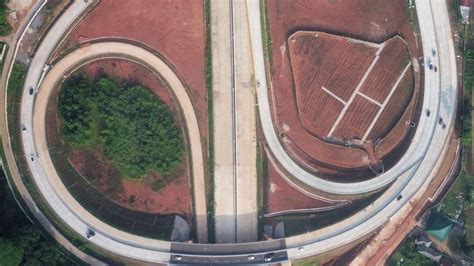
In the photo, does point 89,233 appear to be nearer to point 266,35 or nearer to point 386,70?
point 266,35

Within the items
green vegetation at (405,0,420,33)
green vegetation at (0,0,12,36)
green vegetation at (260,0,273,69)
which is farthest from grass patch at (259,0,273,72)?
green vegetation at (0,0,12,36)

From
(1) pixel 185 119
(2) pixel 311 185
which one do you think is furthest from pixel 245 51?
(2) pixel 311 185

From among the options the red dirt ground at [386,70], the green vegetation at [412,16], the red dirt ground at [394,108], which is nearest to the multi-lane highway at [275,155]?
the green vegetation at [412,16]

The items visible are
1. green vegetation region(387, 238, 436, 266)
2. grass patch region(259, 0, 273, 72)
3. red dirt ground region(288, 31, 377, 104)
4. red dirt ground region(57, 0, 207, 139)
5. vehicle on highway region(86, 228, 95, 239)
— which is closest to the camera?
vehicle on highway region(86, 228, 95, 239)

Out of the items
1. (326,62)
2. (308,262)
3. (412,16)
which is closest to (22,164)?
(308,262)

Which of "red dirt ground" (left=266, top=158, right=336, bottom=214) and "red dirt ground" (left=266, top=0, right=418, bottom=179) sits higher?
"red dirt ground" (left=266, top=0, right=418, bottom=179)

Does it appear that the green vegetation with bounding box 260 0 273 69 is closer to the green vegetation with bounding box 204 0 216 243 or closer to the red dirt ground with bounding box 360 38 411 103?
the green vegetation with bounding box 204 0 216 243

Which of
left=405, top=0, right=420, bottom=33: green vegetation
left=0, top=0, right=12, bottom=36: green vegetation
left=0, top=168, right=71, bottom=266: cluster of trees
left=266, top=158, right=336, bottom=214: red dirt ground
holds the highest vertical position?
left=405, top=0, right=420, bottom=33: green vegetation

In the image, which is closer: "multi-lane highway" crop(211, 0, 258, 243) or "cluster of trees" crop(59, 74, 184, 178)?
"cluster of trees" crop(59, 74, 184, 178)
